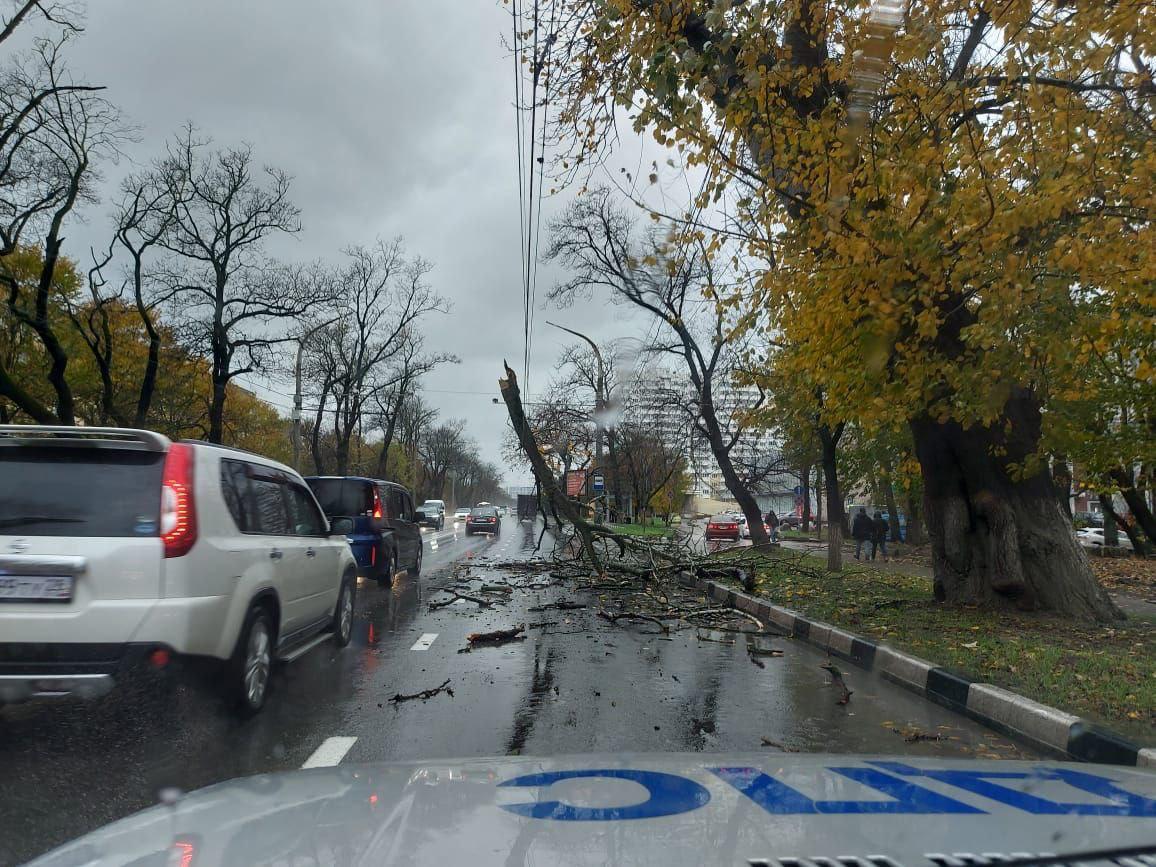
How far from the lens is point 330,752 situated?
188 inches

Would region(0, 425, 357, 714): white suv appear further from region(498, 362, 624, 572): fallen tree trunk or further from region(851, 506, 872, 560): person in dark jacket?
region(851, 506, 872, 560): person in dark jacket

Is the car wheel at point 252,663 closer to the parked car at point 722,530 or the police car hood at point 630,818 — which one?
the police car hood at point 630,818

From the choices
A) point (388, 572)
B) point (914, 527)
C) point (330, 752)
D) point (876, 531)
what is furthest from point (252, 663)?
point (914, 527)

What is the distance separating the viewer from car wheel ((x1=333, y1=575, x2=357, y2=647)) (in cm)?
809

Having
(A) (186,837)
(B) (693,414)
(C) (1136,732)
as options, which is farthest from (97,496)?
(B) (693,414)

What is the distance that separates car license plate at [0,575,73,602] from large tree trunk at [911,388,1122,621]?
9507 mm

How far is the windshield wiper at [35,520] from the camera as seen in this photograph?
15.0 ft

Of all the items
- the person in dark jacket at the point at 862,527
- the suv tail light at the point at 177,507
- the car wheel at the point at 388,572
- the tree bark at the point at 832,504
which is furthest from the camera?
the person in dark jacket at the point at 862,527

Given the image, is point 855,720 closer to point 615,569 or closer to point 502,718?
point 502,718

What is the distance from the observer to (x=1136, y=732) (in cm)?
534

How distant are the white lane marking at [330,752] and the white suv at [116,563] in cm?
71

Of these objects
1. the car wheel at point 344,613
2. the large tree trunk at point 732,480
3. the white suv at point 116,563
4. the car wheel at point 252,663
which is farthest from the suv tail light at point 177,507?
the large tree trunk at point 732,480

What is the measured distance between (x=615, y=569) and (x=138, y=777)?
34.0 feet

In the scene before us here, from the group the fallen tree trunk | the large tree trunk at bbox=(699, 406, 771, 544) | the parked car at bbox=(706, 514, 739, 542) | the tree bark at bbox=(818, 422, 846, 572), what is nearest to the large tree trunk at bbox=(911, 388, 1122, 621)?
the fallen tree trunk
